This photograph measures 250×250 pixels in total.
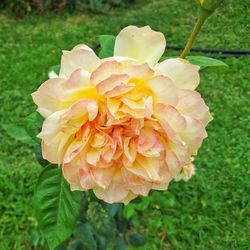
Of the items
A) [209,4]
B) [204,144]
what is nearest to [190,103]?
[209,4]

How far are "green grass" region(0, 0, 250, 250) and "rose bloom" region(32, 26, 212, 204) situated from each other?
2.02m

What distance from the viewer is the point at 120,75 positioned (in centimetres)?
79

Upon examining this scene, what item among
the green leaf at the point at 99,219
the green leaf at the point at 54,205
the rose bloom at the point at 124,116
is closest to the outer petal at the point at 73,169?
the rose bloom at the point at 124,116

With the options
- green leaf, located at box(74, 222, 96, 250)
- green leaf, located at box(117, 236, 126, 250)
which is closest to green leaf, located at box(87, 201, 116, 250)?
green leaf, located at box(74, 222, 96, 250)

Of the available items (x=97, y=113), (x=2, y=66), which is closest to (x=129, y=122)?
(x=97, y=113)

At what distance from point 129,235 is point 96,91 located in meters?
1.81

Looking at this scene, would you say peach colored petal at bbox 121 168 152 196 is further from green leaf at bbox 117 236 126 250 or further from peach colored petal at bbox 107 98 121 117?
green leaf at bbox 117 236 126 250

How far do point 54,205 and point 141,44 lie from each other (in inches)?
16.5

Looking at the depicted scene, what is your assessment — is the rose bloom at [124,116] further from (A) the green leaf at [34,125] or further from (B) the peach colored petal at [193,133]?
(A) the green leaf at [34,125]

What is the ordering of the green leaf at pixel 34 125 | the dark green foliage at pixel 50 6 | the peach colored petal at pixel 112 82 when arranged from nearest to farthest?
the peach colored petal at pixel 112 82 → the green leaf at pixel 34 125 → the dark green foliage at pixel 50 6

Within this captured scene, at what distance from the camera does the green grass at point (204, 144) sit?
2.94m

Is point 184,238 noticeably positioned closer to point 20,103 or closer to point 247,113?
point 247,113

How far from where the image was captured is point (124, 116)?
801mm

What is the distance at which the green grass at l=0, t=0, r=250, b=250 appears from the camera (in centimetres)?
294
